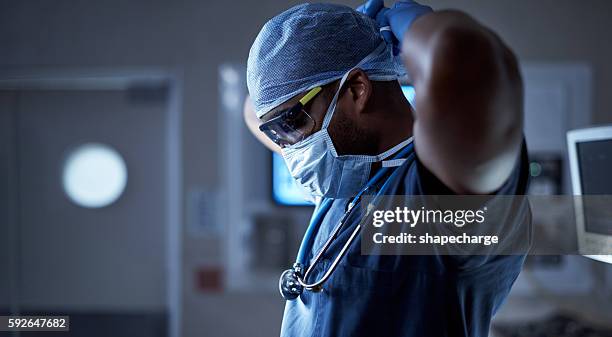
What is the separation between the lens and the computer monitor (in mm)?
723

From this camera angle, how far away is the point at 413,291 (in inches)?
25.4

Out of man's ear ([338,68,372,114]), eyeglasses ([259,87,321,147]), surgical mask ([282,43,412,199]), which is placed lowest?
surgical mask ([282,43,412,199])

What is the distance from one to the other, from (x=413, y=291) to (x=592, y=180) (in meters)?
0.35

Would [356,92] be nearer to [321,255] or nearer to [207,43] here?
[321,255]

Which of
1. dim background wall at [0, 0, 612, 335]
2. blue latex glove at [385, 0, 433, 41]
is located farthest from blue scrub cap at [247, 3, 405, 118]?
dim background wall at [0, 0, 612, 335]

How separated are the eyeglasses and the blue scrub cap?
23 mm

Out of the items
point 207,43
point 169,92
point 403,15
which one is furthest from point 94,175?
point 403,15

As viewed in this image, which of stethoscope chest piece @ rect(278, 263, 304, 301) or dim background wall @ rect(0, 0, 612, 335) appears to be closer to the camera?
stethoscope chest piece @ rect(278, 263, 304, 301)

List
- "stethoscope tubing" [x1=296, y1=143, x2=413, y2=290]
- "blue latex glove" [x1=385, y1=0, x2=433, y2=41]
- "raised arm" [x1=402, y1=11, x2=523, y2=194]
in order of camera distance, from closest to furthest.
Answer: "raised arm" [x1=402, y1=11, x2=523, y2=194], "blue latex glove" [x1=385, y1=0, x2=433, y2=41], "stethoscope tubing" [x1=296, y1=143, x2=413, y2=290]

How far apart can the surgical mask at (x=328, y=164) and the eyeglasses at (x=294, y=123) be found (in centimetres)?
1

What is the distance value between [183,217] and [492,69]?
1.96 metres

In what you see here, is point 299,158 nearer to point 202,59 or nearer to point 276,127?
point 276,127

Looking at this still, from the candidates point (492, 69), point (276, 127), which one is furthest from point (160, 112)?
point (492, 69)

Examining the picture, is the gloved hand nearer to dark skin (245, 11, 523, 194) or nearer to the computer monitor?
dark skin (245, 11, 523, 194)
